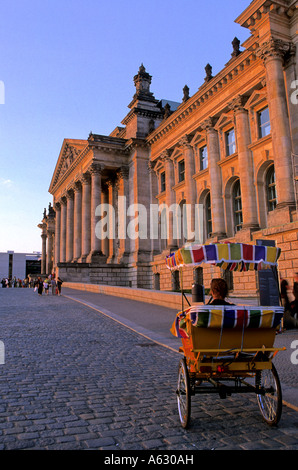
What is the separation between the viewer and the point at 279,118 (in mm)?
19062

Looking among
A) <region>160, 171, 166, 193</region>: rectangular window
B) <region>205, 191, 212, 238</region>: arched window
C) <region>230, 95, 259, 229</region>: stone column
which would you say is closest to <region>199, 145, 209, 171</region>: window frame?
<region>205, 191, 212, 238</region>: arched window

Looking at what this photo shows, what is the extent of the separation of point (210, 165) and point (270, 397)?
24.5 metres

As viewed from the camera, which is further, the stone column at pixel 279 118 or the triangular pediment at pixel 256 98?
the triangular pediment at pixel 256 98

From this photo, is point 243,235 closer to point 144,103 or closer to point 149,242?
point 149,242

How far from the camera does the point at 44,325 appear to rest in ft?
41.3

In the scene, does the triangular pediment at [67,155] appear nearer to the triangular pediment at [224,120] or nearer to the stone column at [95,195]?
the stone column at [95,195]

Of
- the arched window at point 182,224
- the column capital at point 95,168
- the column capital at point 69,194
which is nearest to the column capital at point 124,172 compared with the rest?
the column capital at point 95,168

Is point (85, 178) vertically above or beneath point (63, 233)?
above

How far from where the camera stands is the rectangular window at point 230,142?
1059 inches

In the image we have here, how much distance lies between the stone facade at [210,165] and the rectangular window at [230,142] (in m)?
0.08

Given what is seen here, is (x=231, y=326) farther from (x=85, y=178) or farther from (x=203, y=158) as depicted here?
(x=85, y=178)

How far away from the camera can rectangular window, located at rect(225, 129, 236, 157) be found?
88.2ft

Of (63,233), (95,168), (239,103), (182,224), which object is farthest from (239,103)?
(63,233)
